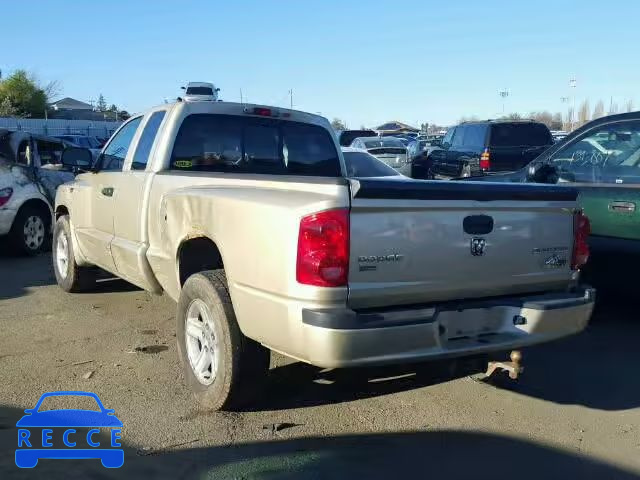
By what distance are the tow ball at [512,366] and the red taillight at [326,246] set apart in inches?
52.7

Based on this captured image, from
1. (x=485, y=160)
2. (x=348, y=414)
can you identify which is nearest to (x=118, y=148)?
(x=348, y=414)

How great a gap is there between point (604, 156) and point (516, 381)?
2598mm

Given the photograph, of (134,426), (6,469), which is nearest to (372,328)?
(134,426)

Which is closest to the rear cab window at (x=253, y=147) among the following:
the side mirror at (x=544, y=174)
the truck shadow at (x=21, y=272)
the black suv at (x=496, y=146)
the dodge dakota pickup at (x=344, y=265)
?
the dodge dakota pickup at (x=344, y=265)

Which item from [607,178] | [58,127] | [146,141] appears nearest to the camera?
[146,141]

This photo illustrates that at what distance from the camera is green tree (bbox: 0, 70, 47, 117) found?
192ft

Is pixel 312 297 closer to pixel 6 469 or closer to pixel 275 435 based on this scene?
pixel 275 435

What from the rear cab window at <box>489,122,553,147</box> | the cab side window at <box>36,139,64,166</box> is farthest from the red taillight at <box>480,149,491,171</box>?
the cab side window at <box>36,139,64,166</box>

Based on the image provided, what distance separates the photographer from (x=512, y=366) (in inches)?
159

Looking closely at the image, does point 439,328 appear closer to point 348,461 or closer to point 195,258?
point 348,461

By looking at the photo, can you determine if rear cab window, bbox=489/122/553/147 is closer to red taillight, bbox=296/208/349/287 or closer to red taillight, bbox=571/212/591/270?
red taillight, bbox=571/212/591/270

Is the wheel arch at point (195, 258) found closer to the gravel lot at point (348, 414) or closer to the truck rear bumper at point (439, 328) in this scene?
the gravel lot at point (348, 414)

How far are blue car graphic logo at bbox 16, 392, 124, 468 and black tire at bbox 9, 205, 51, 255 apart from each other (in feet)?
19.4

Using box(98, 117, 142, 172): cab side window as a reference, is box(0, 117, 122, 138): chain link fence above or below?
above
